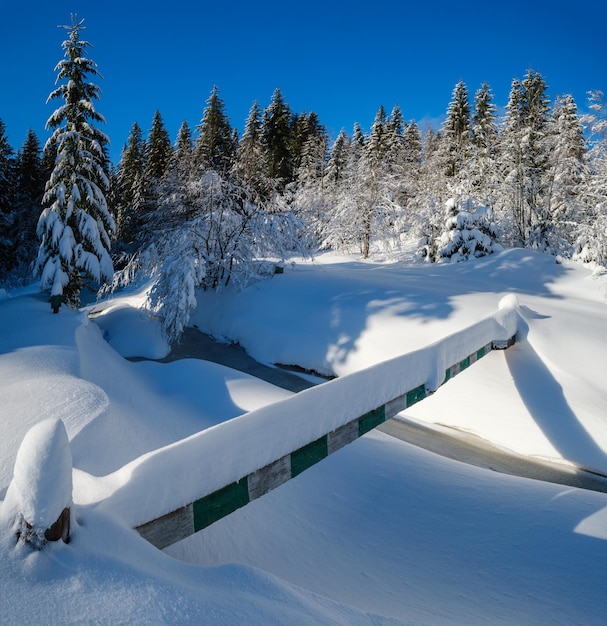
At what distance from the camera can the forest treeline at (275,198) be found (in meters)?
11.8

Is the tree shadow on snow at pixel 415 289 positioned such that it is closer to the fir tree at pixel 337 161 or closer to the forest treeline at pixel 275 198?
the forest treeline at pixel 275 198

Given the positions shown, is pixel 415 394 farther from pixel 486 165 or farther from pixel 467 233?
pixel 486 165

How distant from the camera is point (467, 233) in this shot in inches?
604

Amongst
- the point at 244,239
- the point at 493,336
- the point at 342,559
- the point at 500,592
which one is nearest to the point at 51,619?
the point at 342,559

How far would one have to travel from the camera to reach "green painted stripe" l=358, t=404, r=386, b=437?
286cm

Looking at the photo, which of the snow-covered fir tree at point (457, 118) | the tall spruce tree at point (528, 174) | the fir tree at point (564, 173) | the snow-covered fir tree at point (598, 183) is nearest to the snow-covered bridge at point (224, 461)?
the snow-covered fir tree at point (598, 183)

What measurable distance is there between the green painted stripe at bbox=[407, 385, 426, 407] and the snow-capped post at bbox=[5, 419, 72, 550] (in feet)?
9.67

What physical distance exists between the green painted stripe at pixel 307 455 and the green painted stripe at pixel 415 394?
4.50 feet

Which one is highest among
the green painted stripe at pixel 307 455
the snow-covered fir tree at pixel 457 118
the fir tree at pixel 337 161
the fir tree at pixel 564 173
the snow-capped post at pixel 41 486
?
the snow-covered fir tree at pixel 457 118

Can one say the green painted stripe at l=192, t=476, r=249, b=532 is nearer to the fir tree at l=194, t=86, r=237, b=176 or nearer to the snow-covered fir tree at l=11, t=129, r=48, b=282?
the snow-covered fir tree at l=11, t=129, r=48, b=282

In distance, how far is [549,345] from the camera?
621cm

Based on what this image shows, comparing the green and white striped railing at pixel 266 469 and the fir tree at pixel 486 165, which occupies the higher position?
the fir tree at pixel 486 165

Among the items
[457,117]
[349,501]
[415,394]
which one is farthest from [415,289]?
[457,117]

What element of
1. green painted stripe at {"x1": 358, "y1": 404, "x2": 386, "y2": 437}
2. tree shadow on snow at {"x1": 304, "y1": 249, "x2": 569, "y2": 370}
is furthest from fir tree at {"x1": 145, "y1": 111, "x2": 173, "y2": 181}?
green painted stripe at {"x1": 358, "y1": 404, "x2": 386, "y2": 437}
